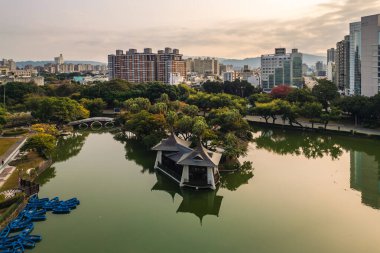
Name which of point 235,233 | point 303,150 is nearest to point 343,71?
point 303,150

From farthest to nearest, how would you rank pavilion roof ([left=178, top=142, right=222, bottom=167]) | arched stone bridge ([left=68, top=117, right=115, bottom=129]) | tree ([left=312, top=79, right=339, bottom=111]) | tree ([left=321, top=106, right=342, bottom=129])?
tree ([left=312, top=79, right=339, bottom=111]) < arched stone bridge ([left=68, top=117, right=115, bottom=129]) < tree ([left=321, top=106, right=342, bottom=129]) < pavilion roof ([left=178, top=142, right=222, bottom=167])

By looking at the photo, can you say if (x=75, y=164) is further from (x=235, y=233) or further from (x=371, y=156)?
(x=371, y=156)

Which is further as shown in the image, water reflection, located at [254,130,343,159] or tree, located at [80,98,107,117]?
tree, located at [80,98,107,117]

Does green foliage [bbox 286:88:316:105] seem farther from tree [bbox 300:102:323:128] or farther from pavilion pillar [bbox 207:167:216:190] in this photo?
pavilion pillar [bbox 207:167:216:190]

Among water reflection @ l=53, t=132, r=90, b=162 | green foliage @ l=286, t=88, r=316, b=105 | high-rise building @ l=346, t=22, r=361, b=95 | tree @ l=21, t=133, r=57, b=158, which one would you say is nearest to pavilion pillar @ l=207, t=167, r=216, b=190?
tree @ l=21, t=133, r=57, b=158

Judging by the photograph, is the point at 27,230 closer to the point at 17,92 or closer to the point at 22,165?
the point at 22,165

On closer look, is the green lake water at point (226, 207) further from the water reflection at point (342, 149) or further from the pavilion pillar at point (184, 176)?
the pavilion pillar at point (184, 176)
